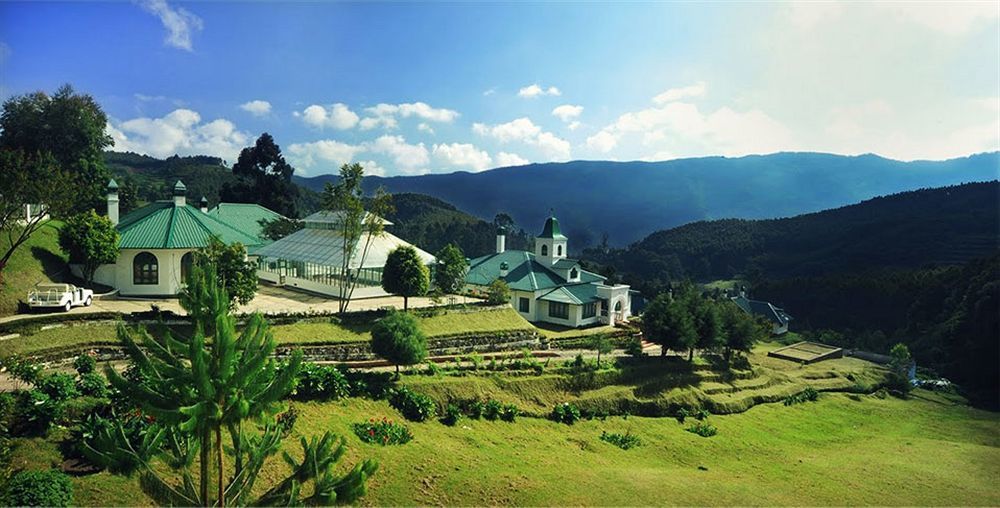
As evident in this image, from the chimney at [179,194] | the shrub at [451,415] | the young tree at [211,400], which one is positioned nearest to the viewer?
the young tree at [211,400]

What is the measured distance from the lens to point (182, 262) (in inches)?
1196

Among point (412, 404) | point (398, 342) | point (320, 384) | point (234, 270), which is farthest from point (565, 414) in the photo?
point (234, 270)

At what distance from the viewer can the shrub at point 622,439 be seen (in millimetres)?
20875

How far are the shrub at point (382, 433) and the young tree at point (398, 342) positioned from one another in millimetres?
3713

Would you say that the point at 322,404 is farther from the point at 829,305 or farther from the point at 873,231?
the point at 873,231

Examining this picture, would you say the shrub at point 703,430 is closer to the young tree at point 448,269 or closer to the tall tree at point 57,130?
the young tree at point 448,269

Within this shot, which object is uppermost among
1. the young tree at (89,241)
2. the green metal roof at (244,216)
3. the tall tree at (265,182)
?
the tall tree at (265,182)

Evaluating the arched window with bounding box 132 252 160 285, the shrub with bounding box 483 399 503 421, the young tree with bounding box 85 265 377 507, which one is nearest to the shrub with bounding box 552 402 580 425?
the shrub with bounding box 483 399 503 421

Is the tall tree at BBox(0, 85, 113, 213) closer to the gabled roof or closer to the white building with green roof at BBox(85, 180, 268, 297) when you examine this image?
the white building with green roof at BBox(85, 180, 268, 297)

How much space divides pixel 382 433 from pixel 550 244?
25.9 meters

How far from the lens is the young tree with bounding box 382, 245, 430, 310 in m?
27.5

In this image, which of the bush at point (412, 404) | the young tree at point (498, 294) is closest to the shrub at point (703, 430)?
the bush at point (412, 404)

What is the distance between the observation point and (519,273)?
39.4m

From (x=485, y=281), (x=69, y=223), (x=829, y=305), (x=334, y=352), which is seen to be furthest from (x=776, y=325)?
(x=69, y=223)
